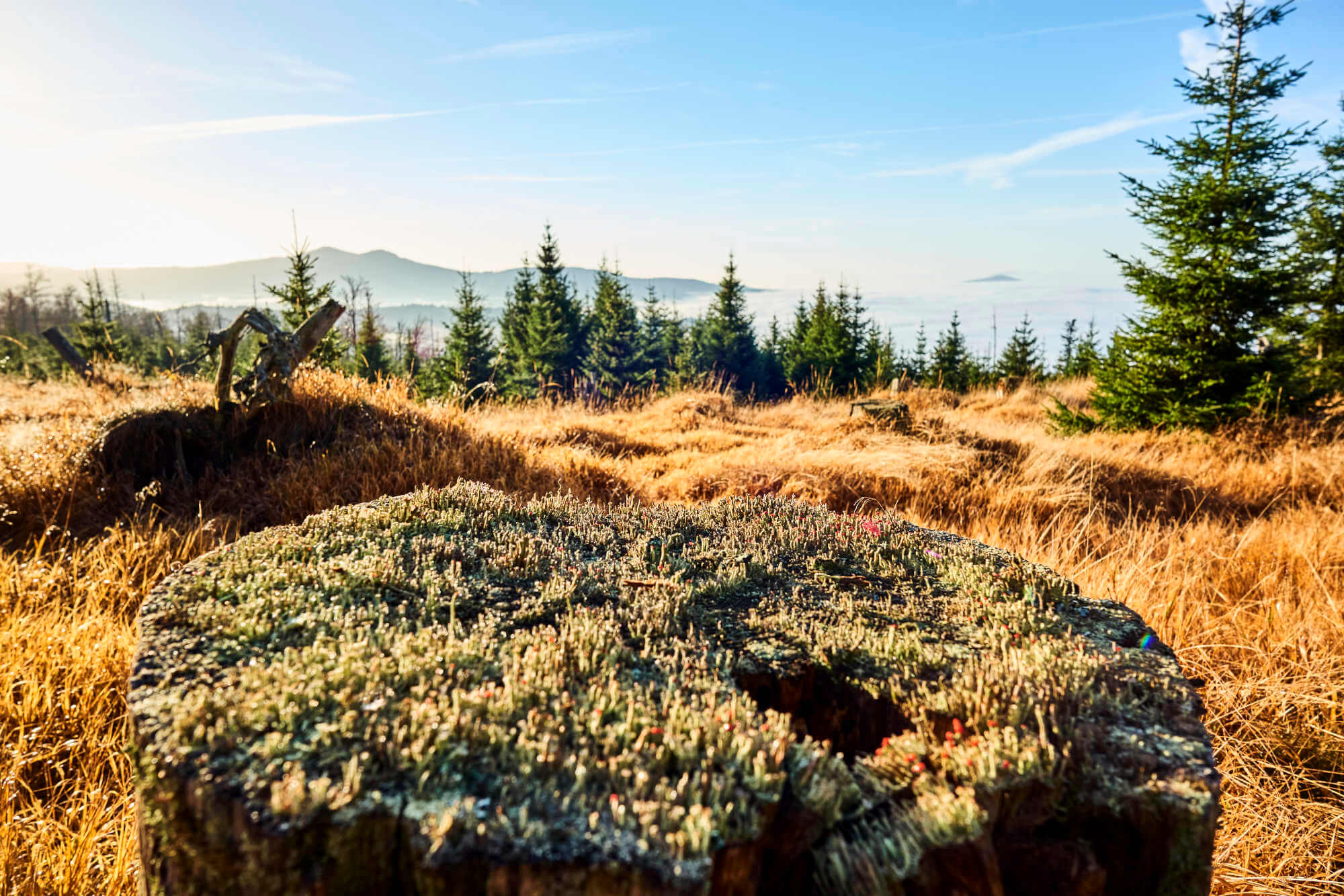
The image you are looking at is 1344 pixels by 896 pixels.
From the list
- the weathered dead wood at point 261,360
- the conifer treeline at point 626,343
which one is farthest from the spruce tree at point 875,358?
the weathered dead wood at point 261,360

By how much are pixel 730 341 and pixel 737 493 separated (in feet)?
101

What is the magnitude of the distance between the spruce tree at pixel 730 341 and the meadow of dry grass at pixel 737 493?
26625 millimetres

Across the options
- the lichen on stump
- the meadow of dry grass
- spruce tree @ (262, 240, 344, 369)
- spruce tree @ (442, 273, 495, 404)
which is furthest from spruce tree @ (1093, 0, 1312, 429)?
spruce tree @ (442, 273, 495, 404)

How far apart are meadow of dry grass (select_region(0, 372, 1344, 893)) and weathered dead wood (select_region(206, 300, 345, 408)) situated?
0.23 metres

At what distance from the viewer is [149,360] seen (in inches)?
1742

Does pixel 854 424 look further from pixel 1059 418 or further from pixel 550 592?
pixel 550 592

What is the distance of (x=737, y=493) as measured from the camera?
19.5 feet

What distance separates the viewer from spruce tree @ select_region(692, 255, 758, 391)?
3638 centimetres

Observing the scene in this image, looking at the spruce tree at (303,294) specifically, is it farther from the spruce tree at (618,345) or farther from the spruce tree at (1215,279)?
the spruce tree at (1215,279)

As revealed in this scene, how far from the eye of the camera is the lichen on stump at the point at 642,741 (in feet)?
3.61

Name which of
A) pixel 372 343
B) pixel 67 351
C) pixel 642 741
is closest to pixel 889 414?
pixel 642 741

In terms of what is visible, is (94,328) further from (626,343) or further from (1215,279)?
(1215,279)

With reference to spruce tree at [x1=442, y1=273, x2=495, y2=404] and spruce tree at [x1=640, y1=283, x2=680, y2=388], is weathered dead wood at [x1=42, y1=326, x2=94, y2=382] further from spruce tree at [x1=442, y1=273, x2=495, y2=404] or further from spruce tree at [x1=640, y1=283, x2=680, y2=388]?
spruce tree at [x1=640, y1=283, x2=680, y2=388]

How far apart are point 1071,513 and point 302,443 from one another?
641 centimetres
